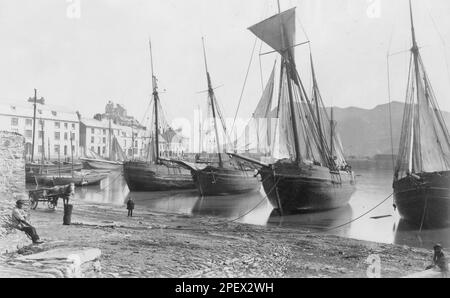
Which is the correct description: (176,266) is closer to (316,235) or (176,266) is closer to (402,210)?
(316,235)

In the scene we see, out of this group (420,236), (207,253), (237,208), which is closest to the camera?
(207,253)

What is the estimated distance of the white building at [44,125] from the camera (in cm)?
1028

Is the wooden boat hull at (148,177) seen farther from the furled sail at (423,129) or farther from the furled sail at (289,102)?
the furled sail at (423,129)

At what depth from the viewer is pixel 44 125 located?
11.4 m

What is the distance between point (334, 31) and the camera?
955cm

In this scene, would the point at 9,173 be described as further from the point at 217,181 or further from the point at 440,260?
the point at 217,181

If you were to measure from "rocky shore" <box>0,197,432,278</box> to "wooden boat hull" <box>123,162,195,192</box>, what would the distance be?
16.3 m

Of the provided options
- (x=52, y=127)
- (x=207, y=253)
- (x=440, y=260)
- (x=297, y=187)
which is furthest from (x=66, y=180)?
(x=440, y=260)

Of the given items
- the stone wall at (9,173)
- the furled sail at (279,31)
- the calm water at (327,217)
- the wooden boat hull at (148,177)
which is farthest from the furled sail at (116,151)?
the stone wall at (9,173)

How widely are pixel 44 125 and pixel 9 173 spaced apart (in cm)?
436

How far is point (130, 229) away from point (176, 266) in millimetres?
3500

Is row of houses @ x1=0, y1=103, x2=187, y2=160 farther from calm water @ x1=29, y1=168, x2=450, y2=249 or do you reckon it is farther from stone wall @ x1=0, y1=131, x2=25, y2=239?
calm water @ x1=29, y1=168, x2=450, y2=249
